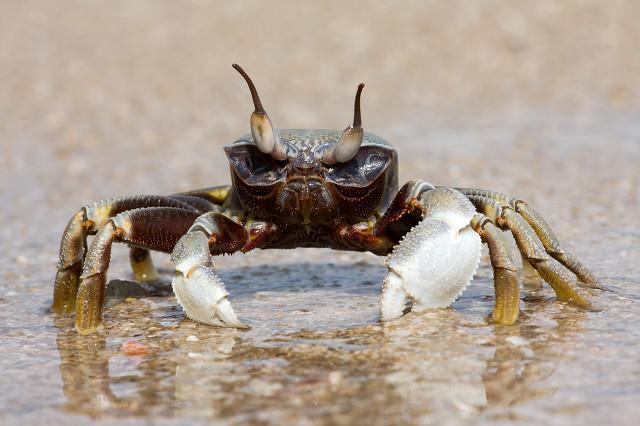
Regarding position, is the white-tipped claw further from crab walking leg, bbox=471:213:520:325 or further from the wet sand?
crab walking leg, bbox=471:213:520:325

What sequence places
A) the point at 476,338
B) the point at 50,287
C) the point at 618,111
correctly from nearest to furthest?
1. the point at 476,338
2. the point at 50,287
3. the point at 618,111

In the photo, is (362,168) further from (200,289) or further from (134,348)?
(134,348)

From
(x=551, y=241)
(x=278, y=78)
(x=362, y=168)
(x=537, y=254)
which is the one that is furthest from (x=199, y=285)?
(x=278, y=78)

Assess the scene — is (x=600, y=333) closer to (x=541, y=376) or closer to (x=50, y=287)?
(x=541, y=376)

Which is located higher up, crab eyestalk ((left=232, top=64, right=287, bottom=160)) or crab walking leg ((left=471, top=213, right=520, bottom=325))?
crab eyestalk ((left=232, top=64, right=287, bottom=160))

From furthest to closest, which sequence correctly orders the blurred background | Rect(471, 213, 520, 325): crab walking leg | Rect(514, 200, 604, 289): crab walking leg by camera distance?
the blurred background < Rect(514, 200, 604, 289): crab walking leg < Rect(471, 213, 520, 325): crab walking leg

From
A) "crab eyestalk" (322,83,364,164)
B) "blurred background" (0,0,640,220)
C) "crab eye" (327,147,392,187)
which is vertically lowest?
"crab eye" (327,147,392,187)

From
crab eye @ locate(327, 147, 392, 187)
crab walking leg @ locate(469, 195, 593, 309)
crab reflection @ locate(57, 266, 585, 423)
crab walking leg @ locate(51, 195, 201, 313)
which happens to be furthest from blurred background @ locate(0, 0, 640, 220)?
crab reflection @ locate(57, 266, 585, 423)

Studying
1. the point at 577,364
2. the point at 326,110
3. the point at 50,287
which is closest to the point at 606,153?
the point at 326,110
